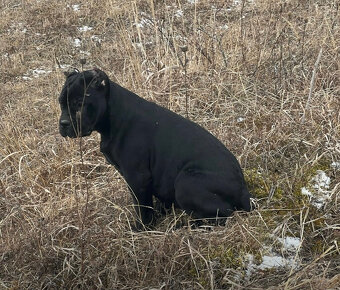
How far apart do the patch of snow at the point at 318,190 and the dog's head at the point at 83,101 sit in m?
1.60

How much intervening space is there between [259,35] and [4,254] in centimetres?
391

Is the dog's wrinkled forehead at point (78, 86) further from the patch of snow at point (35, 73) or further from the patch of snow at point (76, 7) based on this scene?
the patch of snow at point (76, 7)

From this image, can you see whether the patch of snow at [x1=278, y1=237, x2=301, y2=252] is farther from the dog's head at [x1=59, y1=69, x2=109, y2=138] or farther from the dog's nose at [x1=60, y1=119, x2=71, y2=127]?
the dog's nose at [x1=60, y1=119, x2=71, y2=127]

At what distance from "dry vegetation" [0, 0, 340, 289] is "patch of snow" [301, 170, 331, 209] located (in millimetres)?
35

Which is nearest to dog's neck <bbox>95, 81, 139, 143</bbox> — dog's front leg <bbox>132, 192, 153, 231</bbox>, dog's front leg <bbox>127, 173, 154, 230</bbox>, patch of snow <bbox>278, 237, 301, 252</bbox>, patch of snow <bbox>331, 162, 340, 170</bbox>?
dog's front leg <bbox>127, 173, 154, 230</bbox>

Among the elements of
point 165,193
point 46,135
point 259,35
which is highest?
point 259,35

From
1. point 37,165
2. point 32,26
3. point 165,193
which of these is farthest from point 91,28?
point 165,193

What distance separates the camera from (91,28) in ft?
27.9

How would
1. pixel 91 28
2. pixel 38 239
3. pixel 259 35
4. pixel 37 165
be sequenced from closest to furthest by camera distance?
Answer: 1. pixel 38 239
2. pixel 37 165
3. pixel 259 35
4. pixel 91 28

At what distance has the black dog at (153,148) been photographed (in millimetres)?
3000

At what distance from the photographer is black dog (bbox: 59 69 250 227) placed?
3000 mm

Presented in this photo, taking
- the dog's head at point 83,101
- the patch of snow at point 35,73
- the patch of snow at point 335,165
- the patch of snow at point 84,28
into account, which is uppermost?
the dog's head at point 83,101

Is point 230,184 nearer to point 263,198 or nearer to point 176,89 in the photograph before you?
point 263,198

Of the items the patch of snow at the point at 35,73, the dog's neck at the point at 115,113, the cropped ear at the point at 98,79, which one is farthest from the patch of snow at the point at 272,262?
the patch of snow at the point at 35,73
